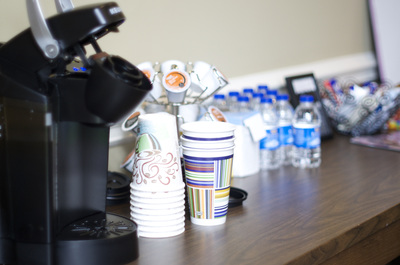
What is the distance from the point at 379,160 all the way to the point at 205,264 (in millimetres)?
959

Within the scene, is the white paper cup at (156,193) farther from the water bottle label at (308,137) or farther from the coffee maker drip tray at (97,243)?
the water bottle label at (308,137)

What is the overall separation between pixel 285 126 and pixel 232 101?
18 cm

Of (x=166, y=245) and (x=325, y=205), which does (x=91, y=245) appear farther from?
(x=325, y=205)

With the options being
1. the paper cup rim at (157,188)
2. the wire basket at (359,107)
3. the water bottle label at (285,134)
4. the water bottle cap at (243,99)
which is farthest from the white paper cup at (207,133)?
the wire basket at (359,107)

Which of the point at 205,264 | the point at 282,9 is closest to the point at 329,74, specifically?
the point at 282,9

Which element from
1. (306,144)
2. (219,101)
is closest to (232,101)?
(219,101)

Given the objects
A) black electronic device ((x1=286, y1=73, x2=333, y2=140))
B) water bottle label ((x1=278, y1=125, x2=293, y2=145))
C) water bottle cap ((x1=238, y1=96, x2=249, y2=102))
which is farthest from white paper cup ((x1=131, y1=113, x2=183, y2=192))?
black electronic device ((x1=286, y1=73, x2=333, y2=140))

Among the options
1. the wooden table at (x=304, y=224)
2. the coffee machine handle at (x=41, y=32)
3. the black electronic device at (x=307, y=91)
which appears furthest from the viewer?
the black electronic device at (x=307, y=91)

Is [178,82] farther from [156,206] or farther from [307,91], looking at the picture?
[307,91]

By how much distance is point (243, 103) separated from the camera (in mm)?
1640

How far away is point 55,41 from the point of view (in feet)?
2.78

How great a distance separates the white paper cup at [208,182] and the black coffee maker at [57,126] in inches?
7.5

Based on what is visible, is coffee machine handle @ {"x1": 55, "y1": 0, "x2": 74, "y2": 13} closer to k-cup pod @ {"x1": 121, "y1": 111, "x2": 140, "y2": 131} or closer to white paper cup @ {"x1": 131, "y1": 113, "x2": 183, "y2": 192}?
white paper cup @ {"x1": 131, "y1": 113, "x2": 183, "y2": 192}

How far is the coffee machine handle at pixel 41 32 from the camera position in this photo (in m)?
0.84
